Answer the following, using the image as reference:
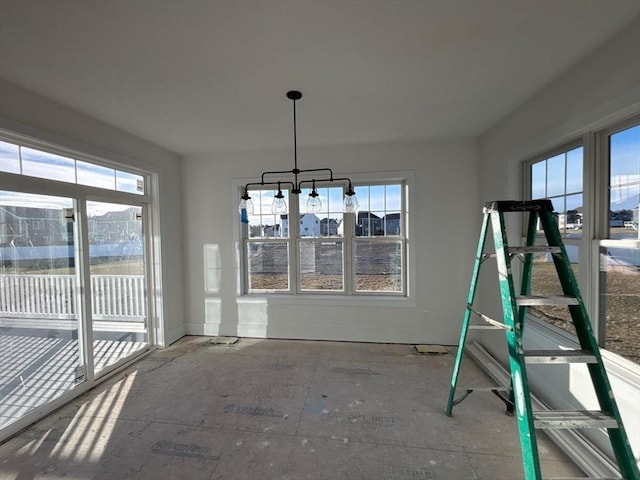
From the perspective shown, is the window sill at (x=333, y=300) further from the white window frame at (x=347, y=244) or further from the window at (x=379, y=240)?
the window at (x=379, y=240)

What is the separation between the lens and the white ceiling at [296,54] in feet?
4.48

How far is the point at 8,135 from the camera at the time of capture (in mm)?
2014

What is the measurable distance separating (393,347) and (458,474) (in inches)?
69.7

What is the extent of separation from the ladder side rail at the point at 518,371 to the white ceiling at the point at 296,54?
42.8 inches

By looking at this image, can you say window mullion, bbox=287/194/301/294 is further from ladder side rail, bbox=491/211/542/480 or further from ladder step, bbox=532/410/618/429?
ladder step, bbox=532/410/618/429

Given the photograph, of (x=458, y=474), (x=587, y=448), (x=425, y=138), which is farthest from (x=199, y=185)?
(x=587, y=448)

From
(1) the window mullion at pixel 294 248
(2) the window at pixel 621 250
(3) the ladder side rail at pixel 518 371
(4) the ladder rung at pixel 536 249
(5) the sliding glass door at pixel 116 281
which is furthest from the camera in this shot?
(1) the window mullion at pixel 294 248

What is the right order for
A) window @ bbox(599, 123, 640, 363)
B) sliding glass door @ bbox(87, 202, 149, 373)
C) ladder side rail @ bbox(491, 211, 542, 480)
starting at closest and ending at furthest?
1. ladder side rail @ bbox(491, 211, 542, 480)
2. window @ bbox(599, 123, 640, 363)
3. sliding glass door @ bbox(87, 202, 149, 373)

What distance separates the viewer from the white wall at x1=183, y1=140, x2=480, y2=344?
3.36 metres

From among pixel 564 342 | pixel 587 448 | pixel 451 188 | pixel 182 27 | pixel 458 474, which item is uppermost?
pixel 182 27

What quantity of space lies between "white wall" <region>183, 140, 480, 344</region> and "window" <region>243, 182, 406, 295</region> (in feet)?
0.70

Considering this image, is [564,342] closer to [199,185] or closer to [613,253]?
[613,253]

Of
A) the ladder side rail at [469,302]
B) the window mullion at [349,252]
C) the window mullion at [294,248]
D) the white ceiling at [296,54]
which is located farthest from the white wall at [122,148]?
the ladder side rail at [469,302]

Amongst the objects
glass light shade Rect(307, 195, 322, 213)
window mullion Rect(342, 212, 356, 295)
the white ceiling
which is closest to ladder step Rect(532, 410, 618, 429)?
glass light shade Rect(307, 195, 322, 213)
